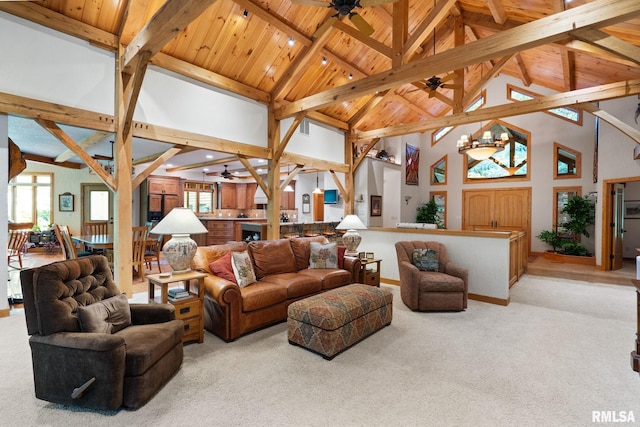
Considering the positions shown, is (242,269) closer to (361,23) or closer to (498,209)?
(361,23)

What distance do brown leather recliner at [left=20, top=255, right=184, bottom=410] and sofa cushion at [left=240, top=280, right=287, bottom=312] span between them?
1032mm

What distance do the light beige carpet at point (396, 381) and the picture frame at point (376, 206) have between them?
531 cm

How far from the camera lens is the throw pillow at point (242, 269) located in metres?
3.47

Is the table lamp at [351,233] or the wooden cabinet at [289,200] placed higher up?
the wooden cabinet at [289,200]

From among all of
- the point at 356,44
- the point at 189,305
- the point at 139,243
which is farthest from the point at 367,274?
the point at 356,44

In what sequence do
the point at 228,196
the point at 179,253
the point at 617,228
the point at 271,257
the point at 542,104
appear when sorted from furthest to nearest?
the point at 228,196 < the point at 617,228 < the point at 542,104 < the point at 271,257 < the point at 179,253

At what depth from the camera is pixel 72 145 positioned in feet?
12.8

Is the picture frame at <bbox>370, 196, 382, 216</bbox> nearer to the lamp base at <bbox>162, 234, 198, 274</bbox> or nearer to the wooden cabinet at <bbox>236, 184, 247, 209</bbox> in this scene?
the wooden cabinet at <bbox>236, 184, 247, 209</bbox>

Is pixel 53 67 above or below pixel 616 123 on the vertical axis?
above

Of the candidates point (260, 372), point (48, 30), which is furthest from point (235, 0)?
point (260, 372)

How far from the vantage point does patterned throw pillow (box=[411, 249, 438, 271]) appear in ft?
14.9

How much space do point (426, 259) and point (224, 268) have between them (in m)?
2.92

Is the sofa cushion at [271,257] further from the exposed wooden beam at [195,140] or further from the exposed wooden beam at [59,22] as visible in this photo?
the exposed wooden beam at [59,22]

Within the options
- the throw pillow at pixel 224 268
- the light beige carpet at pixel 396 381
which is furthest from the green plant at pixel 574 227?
the throw pillow at pixel 224 268
